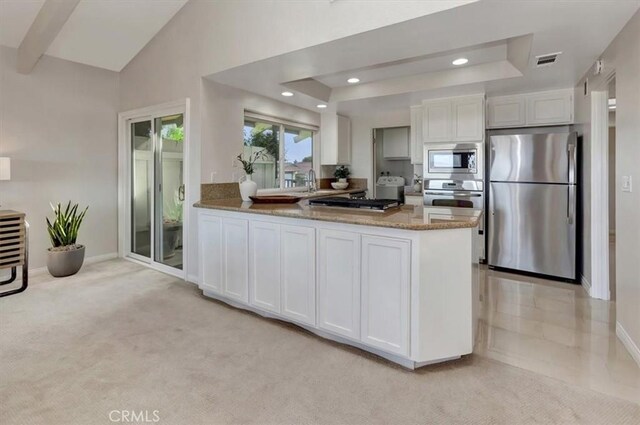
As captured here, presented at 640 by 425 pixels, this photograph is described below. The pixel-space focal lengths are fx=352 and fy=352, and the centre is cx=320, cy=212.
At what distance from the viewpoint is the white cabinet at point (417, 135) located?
503cm

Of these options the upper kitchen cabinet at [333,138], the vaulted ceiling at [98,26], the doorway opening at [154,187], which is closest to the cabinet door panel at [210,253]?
the doorway opening at [154,187]

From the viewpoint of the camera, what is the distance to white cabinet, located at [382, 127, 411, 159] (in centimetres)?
633

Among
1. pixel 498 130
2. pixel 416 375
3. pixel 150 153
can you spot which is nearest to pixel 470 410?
pixel 416 375

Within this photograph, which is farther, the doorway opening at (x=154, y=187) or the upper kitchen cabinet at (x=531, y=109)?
the doorway opening at (x=154, y=187)

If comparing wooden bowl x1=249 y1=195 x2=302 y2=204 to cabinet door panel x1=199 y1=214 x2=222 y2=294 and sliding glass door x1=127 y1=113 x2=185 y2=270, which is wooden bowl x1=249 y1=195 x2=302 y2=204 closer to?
cabinet door panel x1=199 y1=214 x2=222 y2=294

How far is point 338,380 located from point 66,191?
420 centimetres

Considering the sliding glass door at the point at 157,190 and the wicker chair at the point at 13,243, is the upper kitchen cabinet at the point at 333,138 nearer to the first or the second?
the sliding glass door at the point at 157,190

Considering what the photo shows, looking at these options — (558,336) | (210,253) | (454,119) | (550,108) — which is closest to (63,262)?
(210,253)

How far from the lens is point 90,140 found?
15.0ft

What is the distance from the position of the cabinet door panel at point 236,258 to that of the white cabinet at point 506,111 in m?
3.42

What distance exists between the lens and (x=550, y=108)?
410 centimetres

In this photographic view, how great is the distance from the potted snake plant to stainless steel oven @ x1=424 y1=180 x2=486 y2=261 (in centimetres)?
443

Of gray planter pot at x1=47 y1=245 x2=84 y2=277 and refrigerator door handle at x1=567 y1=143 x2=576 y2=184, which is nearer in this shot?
refrigerator door handle at x1=567 y1=143 x2=576 y2=184

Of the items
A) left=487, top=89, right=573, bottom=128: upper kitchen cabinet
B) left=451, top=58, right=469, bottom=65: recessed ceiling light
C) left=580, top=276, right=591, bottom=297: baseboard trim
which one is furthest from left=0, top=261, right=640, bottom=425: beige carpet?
left=487, top=89, right=573, bottom=128: upper kitchen cabinet
